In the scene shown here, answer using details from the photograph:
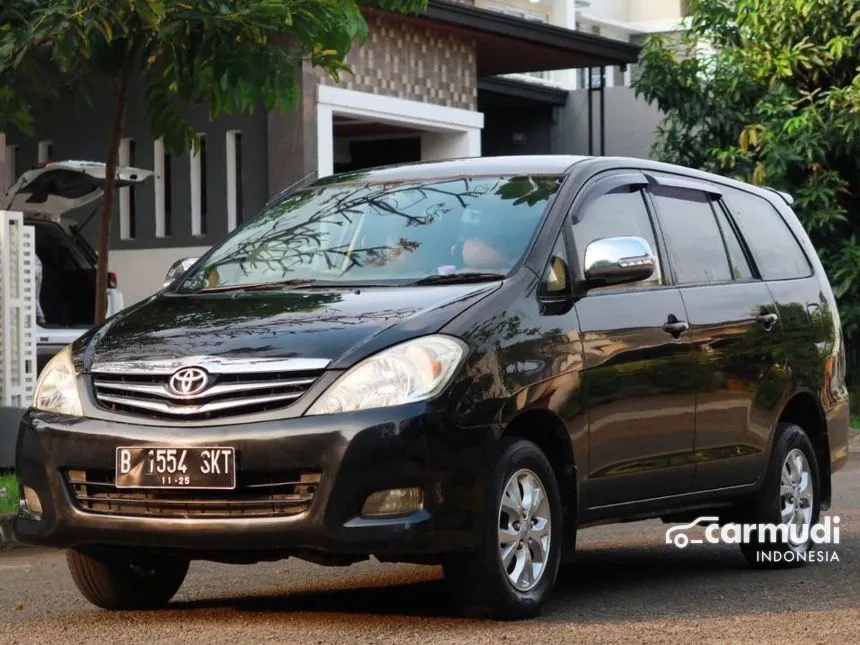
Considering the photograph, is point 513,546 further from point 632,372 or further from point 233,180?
point 233,180

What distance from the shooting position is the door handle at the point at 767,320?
9.24 m

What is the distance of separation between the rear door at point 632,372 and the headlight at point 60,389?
1.97 meters

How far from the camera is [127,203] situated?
20.9m

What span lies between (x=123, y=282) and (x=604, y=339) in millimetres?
13420

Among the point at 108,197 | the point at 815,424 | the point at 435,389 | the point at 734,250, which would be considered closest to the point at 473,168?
the point at 734,250

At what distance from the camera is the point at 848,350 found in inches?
921

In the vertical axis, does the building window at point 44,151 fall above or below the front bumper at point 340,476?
above

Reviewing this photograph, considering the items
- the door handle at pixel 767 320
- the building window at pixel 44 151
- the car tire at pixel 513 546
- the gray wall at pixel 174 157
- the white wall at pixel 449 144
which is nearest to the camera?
the car tire at pixel 513 546

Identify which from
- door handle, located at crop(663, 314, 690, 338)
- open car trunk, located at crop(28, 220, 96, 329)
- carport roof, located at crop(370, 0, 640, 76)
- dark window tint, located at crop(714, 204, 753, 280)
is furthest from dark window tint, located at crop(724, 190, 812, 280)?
carport roof, located at crop(370, 0, 640, 76)

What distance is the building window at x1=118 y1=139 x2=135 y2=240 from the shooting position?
20.9m

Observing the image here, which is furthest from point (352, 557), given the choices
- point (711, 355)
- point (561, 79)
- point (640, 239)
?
point (561, 79)

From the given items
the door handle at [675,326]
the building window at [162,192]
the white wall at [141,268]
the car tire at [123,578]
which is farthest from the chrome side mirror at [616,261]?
the building window at [162,192]

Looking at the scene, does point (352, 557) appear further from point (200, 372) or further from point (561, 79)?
point (561, 79)

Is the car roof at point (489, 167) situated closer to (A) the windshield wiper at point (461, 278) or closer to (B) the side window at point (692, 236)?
(B) the side window at point (692, 236)
